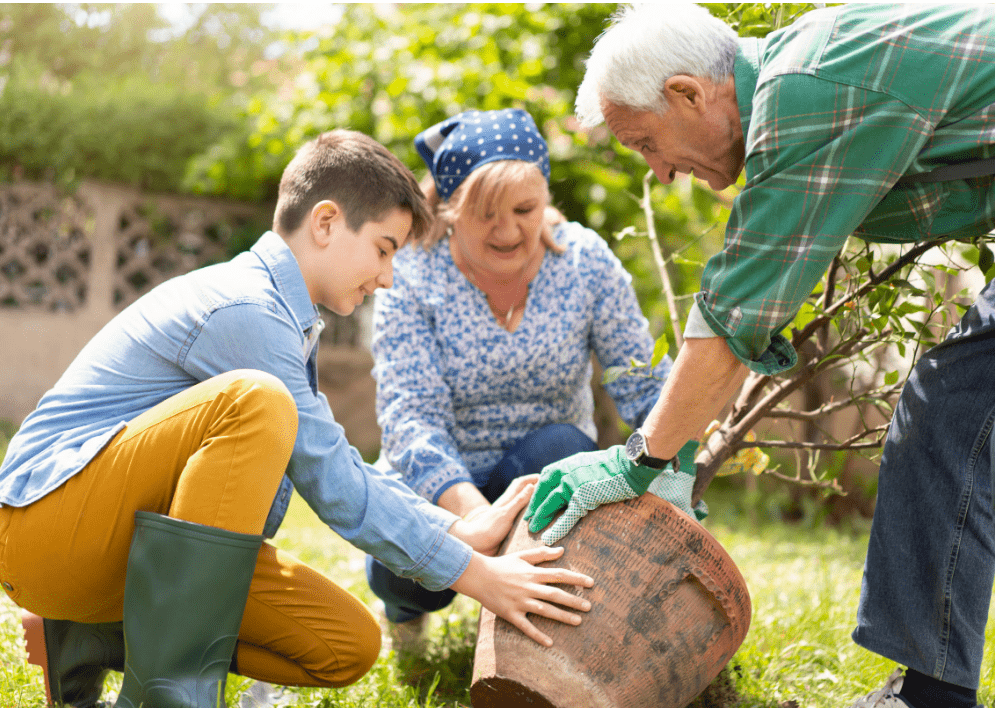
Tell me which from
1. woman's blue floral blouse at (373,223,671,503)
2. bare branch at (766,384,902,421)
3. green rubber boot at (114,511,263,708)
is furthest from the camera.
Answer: woman's blue floral blouse at (373,223,671,503)

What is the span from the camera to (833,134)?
1332mm

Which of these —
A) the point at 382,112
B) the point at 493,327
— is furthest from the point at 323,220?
the point at 382,112

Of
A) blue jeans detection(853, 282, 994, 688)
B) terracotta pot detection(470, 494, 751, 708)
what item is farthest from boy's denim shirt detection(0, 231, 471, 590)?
A: blue jeans detection(853, 282, 994, 688)

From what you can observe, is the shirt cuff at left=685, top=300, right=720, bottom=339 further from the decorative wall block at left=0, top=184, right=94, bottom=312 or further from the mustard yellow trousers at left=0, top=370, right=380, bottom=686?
the decorative wall block at left=0, top=184, right=94, bottom=312

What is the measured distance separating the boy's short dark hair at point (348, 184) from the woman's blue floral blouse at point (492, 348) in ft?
1.40

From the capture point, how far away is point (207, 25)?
16438 millimetres

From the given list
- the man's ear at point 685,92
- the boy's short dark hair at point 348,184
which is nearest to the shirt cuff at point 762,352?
the man's ear at point 685,92

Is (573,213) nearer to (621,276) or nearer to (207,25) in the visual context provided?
(621,276)

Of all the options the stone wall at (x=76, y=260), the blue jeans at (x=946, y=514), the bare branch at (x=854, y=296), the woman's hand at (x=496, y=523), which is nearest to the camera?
the blue jeans at (x=946, y=514)

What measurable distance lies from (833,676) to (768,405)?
70 cm

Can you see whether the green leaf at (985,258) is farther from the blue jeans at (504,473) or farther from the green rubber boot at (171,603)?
the green rubber boot at (171,603)

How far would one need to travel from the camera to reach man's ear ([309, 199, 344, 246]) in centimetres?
194

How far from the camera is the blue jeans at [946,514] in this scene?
159cm

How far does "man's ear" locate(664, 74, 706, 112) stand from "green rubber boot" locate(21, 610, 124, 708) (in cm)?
160
